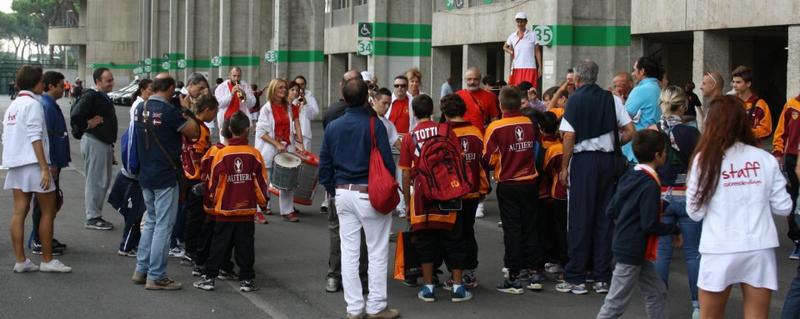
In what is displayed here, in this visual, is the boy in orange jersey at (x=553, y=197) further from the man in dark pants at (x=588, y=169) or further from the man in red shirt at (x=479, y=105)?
the man in red shirt at (x=479, y=105)

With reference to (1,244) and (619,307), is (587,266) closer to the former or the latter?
(619,307)

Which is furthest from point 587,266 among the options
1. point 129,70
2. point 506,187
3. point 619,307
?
point 129,70

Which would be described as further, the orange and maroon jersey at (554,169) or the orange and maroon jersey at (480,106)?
the orange and maroon jersey at (480,106)

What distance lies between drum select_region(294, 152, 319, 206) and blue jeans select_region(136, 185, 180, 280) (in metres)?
→ 3.99

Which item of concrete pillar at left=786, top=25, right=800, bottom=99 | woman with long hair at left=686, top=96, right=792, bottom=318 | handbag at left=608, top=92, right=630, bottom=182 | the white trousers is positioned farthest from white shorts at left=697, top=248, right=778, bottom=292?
concrete pillar at left=786, top=25, right=800, bottom=99

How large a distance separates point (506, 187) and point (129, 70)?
305 feet

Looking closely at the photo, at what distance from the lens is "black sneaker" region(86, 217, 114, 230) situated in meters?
13.0

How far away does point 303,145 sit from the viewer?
560 inches

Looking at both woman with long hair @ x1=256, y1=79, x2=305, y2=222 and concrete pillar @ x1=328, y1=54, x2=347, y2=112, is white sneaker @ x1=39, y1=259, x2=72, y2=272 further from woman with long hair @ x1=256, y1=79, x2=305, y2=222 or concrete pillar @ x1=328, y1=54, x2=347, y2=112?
concrete pillar @ x1=328, y1=54, x2=347, y2=112

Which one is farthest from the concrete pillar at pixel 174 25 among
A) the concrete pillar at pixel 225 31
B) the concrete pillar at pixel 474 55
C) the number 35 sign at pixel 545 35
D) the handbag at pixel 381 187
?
the handbag at pixel 381 187

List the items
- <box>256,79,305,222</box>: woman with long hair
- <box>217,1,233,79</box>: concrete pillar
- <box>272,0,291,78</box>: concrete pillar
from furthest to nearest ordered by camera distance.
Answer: <box>217,1,233,79</box>: concrete pillar → <box>272,0,291,78</box>: concrete pillar → <box>256,79,305,222</box>: woman with long hair

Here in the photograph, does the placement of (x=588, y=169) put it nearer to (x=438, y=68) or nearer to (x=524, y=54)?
(x=524, y=54)

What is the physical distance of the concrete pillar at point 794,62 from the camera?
19756 millimetres

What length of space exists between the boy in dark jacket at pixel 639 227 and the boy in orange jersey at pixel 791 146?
13.3 ft
